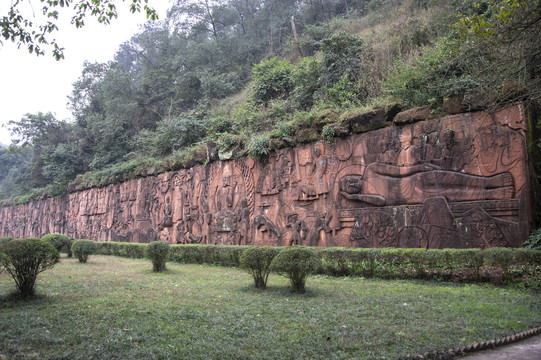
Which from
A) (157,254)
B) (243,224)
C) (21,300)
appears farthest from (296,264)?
(243,224)

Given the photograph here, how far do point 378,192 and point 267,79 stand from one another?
10.1 meters

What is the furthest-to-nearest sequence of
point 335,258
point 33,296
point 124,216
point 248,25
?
point 248,25 → point 124,216 → point 335,258 → point 33,296

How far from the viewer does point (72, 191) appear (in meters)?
26.1

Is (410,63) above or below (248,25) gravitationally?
below

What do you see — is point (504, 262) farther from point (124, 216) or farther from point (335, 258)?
point (124, 216)

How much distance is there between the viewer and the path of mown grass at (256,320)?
4059mm

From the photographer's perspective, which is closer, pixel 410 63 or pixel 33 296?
pixel 33 296

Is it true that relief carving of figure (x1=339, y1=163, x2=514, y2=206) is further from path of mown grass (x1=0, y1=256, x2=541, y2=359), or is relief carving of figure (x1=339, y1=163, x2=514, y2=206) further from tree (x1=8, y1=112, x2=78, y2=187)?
tree (x1=8, y1=112, x2=78, y2=187)

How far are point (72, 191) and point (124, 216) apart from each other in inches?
283

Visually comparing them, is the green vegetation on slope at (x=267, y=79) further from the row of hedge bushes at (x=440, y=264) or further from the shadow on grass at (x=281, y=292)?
the shadow on grass at (x=281, y=292)

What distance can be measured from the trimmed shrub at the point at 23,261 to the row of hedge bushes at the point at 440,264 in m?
6.37

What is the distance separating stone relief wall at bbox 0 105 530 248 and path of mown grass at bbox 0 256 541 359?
80.0 inches

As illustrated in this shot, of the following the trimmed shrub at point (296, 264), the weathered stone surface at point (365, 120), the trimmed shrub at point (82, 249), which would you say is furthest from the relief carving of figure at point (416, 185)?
the trimmed shrub at point (82, 249)

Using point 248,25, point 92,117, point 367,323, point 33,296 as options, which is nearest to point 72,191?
point 92,117
